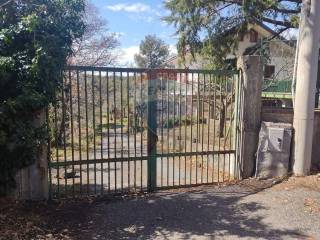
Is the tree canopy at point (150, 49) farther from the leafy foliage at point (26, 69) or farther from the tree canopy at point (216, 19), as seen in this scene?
the leafy foliage at point (26, 69)

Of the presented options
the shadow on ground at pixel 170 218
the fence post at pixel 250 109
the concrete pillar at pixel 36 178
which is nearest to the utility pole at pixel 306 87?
the fence post at pixel 250 109

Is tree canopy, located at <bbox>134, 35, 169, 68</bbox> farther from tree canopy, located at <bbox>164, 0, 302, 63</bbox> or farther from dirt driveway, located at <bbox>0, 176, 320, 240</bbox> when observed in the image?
dirt driveway, located at <bbox>0, 176, 320, 240</bbox>

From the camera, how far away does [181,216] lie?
17.0ft

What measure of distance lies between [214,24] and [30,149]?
33.9 feet

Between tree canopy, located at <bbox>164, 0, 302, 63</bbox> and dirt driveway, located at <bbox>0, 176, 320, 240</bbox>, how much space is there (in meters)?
8.11

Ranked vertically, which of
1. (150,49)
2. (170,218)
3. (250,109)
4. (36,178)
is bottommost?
(170,218)

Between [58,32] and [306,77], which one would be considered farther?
[306,77]

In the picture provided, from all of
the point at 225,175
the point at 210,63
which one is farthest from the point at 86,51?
the point at 225,175

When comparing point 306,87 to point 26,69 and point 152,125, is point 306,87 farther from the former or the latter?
point 26,69

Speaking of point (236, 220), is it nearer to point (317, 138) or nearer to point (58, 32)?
point (317, 138)

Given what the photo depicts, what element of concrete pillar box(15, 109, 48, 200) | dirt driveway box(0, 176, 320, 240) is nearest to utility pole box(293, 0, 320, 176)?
dirt driveway box(0, 176, 320, 240)

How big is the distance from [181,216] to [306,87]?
3637 millimetres

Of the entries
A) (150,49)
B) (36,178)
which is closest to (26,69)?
(36,178)

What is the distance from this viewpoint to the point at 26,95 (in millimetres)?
4805
